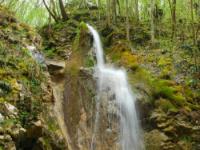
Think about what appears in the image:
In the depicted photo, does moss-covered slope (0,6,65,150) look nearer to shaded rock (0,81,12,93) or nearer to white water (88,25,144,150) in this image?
shaded rock (0,81,12,93)

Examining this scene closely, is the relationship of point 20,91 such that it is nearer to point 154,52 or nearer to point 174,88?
point 174,88

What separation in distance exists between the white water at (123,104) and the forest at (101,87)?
3 centimetres

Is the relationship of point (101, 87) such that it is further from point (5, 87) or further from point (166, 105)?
point (5, 87)

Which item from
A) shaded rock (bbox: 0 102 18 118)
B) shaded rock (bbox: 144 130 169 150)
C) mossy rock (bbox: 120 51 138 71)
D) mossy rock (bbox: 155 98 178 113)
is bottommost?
shaded rock (bbox: 144 130 169 150)

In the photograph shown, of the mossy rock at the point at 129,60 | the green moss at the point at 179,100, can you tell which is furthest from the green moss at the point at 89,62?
the green moss at the point at 179,100

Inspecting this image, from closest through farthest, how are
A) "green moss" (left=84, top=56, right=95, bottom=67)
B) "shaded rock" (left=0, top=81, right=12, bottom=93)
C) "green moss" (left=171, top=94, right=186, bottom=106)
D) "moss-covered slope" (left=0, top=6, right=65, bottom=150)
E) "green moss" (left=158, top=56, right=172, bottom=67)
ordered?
"moss-covered slope" (left=0, top=6, right=65, bottom=150)
"shaded rock" (left=0, top=81, right=12, bottom=93)
"green moss" (left=171, top=94, right=186, bottom=106)
"green moss" (left=84, top=56, right=95, bottom=67)
"green moss" (left=158, top=56, right=172, bottom=67)

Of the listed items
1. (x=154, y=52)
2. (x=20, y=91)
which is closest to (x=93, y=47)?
(x=154, y=52)

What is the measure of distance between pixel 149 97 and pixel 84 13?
8.89 m

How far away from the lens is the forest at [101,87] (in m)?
6.09

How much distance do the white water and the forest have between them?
29 mm

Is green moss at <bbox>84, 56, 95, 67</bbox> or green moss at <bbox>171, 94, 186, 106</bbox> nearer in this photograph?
green moss at <bbox>171, 94, 186, 106</bbox>

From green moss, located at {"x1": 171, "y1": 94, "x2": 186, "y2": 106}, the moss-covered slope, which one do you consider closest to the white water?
green moss, located at {"x1": 171, "y1": 94, "x2": 186, "y2": 106}

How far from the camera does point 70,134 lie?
8.63 m

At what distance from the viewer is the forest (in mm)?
6090
